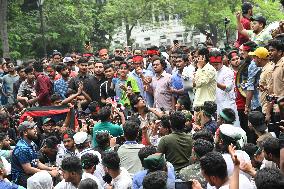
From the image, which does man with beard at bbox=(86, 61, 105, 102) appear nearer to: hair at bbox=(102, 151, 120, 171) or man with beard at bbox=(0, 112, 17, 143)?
man with beard at bbox=(0, 112, 17, 143)

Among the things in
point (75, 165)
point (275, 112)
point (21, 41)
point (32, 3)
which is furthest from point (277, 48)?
point (32, 3)

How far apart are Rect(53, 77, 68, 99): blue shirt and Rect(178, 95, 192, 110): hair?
288 centimetres

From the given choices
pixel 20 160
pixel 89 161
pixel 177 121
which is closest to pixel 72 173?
pixel 89 161

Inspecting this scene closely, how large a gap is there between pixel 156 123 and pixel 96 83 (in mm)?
3401

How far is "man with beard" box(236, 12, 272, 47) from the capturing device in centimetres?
1122

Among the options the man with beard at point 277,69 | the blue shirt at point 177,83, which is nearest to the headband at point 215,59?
the blue shirt at point 177,83

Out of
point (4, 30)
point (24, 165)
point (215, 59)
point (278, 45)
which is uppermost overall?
point (278, 45)

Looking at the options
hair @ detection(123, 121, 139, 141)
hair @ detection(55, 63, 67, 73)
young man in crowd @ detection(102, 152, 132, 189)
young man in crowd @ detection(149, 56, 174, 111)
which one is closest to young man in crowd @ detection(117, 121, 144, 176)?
hair @ detection(123, 121, 139, 141)

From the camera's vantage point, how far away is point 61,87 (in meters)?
13.6

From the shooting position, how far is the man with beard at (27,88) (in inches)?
563

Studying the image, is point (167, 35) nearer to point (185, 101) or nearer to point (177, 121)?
point (185, 101)

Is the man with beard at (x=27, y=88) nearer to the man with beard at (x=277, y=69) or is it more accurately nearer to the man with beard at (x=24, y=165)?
the man with beard at (x=24, y=165)

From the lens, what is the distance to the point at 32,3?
3331cm

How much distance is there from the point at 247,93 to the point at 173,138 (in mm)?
3013
